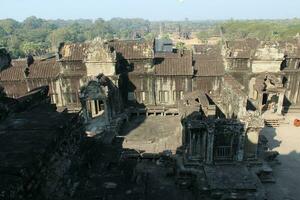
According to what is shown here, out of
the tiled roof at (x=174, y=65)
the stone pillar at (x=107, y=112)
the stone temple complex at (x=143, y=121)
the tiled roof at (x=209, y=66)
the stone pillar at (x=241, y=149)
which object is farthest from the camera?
the tiled roof at (x=209, y=66)

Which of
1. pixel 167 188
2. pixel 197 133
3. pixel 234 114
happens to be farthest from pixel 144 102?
pixel 167 188

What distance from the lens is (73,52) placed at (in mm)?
34688

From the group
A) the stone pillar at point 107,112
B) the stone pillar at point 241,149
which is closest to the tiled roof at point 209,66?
the stone pillar at point 107,112

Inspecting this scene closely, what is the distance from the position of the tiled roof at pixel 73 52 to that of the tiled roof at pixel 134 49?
12.0ft

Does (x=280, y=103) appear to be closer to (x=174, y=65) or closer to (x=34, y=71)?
(x=174, y=65)

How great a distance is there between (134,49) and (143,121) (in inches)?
348

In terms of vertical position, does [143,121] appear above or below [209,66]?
below

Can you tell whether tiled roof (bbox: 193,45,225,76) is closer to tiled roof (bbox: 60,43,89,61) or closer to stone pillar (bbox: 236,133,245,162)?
tiled roof (bbox: 60,43,89,61)

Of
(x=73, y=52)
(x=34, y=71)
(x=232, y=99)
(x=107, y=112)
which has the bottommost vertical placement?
(x=107, y=112)

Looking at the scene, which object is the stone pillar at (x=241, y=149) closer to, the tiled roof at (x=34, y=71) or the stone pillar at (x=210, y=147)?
the stone pillar at (x=210, y=147)

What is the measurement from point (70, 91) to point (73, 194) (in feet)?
75.5

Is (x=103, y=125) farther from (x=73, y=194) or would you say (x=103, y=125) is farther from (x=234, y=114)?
(x=73, y=194)

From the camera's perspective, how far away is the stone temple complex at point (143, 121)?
12.8 meters

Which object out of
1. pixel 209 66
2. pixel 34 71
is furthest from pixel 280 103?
pixel 34 71
